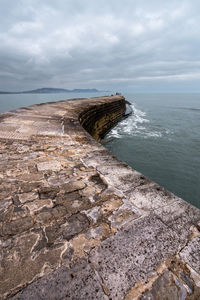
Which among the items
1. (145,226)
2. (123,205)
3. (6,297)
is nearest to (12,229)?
(6,297)

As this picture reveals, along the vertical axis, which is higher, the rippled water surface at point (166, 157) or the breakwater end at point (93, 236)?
the breakwater end at point (93, 236)

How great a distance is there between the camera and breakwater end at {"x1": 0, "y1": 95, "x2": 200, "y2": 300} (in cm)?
93

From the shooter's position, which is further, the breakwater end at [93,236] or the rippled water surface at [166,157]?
the rippled water surface at [166,157]

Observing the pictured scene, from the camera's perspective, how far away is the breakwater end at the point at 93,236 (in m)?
0.93

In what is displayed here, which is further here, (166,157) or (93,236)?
(166,157)

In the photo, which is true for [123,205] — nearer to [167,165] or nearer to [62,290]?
[62,290]

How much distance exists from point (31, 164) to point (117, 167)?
1.48 meters

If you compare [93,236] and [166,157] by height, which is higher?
[93,236]

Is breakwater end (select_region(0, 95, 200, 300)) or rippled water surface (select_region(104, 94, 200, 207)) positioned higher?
breakwater end (select_region(0, 95, 200, 300))

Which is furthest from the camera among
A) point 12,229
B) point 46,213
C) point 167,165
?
point 167,165

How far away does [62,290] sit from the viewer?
0.91 m

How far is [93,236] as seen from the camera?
1.25m

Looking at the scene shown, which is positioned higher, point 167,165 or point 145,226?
point 145,226

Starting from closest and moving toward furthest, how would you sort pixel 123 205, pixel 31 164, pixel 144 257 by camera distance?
pixel 144 257 < pixel 123 205 < pixel 31 164
